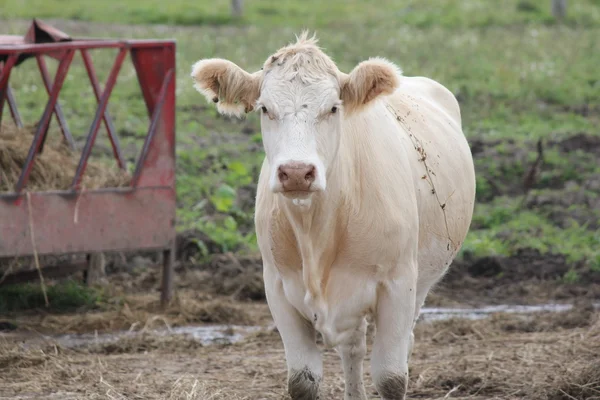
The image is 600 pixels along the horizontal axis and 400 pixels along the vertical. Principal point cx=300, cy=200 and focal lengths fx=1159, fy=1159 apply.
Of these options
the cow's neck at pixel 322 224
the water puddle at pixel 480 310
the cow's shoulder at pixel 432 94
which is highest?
the cow's shoulder at pixel 432 94

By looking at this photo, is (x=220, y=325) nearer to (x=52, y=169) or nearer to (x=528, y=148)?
(x=52, y=169)

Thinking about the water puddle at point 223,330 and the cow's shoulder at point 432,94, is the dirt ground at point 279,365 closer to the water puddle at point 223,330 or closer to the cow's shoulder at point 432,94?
the water puddle at point 223,330

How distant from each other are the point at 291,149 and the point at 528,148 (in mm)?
9060

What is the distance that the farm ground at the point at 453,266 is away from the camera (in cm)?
721

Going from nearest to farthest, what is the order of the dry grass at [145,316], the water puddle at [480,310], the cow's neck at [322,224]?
1. the cow's neck at [322,224]
2. the dry grass at [145,316]
3. the water puddle at [480,310]

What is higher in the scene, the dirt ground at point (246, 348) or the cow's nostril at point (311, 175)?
the cow's nostril at point (311, 175)

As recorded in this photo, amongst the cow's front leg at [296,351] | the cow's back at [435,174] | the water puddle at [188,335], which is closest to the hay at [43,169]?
the water puddle at [188,335]

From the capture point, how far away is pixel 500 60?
1881 centimetres

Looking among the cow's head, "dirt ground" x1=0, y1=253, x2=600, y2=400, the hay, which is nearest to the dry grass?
"dirt ground" x1=0, y1=253, x2=600, y2=400

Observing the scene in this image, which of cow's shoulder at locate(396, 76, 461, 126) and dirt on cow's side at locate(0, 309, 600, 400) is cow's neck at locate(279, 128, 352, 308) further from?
cow's shoulder at locate(396, 76, 461, 126)

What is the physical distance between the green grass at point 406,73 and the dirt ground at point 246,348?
2.99ft

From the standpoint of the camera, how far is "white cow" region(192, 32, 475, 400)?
5.28 m

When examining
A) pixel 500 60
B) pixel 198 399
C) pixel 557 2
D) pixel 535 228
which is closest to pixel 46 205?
pixel 198 399

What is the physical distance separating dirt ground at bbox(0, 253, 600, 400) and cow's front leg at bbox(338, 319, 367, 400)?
0.59 meters
